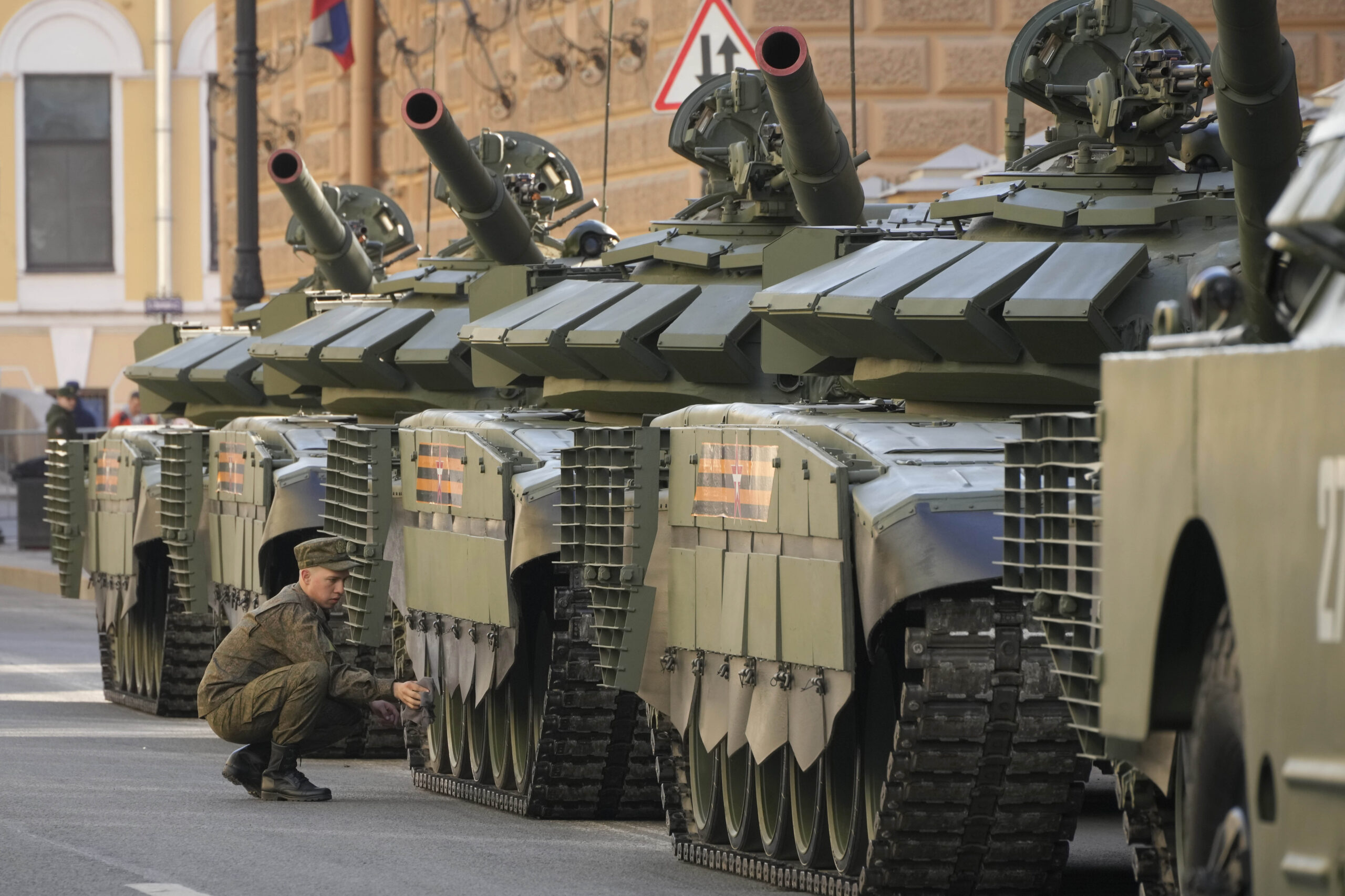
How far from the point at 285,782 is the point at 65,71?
32424 mm

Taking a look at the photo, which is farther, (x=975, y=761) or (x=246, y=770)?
(x=246, y=770)

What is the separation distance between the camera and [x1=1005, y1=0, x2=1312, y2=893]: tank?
467 cm

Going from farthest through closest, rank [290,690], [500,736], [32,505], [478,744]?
1. [32,505]
2. [478,744]
3. [500,736]
4. [290,690]

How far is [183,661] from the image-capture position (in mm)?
15672

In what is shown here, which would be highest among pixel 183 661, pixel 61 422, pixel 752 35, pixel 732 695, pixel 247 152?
pixel 752 35

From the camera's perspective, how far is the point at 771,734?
8.88 metres

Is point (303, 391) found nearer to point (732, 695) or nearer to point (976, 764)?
point (732, 695)

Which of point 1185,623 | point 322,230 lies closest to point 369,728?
point 322,230

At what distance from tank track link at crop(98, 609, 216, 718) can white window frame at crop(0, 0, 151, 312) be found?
26804 mm

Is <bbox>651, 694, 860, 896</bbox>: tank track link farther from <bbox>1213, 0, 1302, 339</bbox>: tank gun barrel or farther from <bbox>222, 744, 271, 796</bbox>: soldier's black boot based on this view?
<bbox>1213, 0, 1302, 339</bbox>: tank gun barrel

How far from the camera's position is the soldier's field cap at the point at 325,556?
11227 millimetres

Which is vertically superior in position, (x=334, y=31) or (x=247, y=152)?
(x=334, y=31)

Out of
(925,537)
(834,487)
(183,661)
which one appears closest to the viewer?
(925,537)

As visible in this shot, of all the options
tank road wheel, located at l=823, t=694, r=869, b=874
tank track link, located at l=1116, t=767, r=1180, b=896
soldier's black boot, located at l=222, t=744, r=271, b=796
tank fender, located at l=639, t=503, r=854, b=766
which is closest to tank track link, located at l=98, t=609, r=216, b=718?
soldier's black boot, located at l=222, t=744, r=271, b=796
